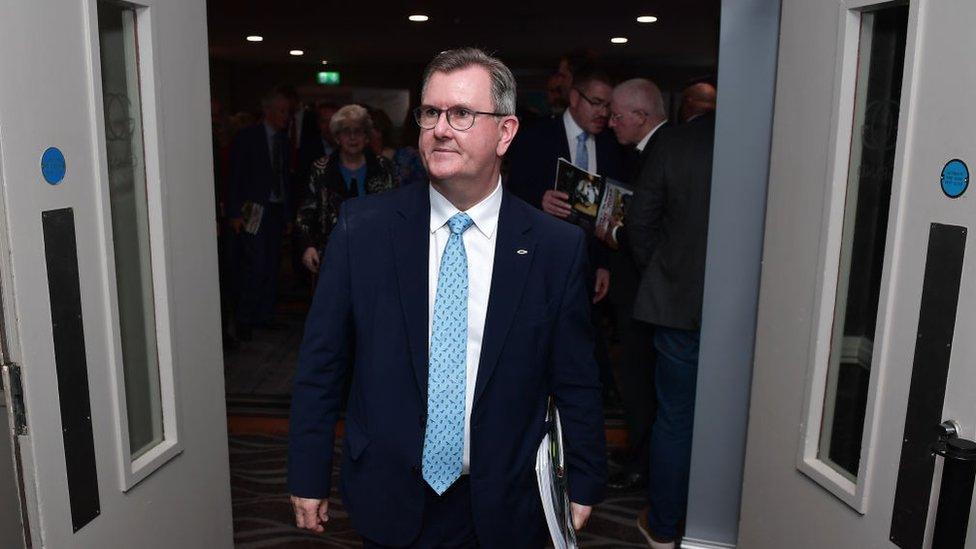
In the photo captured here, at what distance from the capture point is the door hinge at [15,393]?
1.65m

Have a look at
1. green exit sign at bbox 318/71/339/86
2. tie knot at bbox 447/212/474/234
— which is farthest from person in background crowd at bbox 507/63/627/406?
green exit sign at bbox 318/71/339/86

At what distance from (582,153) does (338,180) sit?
1.34 meters

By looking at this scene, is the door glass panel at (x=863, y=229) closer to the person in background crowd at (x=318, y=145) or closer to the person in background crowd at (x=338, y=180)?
the person in background crowd at (x=338, y=180)

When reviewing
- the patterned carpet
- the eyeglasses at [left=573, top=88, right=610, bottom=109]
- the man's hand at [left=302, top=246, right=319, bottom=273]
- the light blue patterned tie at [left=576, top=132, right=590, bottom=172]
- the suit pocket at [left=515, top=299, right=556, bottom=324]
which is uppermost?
the eyeglasses at [left=573, top=88, right=610, bottom=109]

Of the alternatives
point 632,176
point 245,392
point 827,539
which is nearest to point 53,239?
point 827,539

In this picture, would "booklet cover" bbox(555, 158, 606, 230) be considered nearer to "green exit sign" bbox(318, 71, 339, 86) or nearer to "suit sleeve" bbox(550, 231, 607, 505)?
"suit sleeve" bbox(550, 231, 607, 505)

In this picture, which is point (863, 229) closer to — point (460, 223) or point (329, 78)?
point (460, 223)

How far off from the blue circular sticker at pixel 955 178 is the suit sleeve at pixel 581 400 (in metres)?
0.78

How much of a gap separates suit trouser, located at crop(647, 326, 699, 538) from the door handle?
5.22ft

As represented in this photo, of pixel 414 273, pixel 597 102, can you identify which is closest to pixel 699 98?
pixel 597 102

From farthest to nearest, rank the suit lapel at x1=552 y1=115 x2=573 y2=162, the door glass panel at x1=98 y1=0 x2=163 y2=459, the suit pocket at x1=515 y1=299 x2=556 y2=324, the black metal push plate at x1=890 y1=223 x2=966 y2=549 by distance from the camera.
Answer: the suit lapel at x1=552 y1=115 x2=573 y2=162 → the door glass panel at x1=98 y1=0 x2=163 y2=459 → the suit pocket at x1=515 y1=299 x2=556 y2=324 → the black metal push plate at x1=890 y1=223 x2=966 y2=549

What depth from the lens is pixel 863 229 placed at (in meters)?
2.05

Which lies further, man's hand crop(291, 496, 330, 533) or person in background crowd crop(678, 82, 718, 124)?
person in background crowd crop(678, 82, 718, 124)

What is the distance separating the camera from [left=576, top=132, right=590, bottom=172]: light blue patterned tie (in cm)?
406
